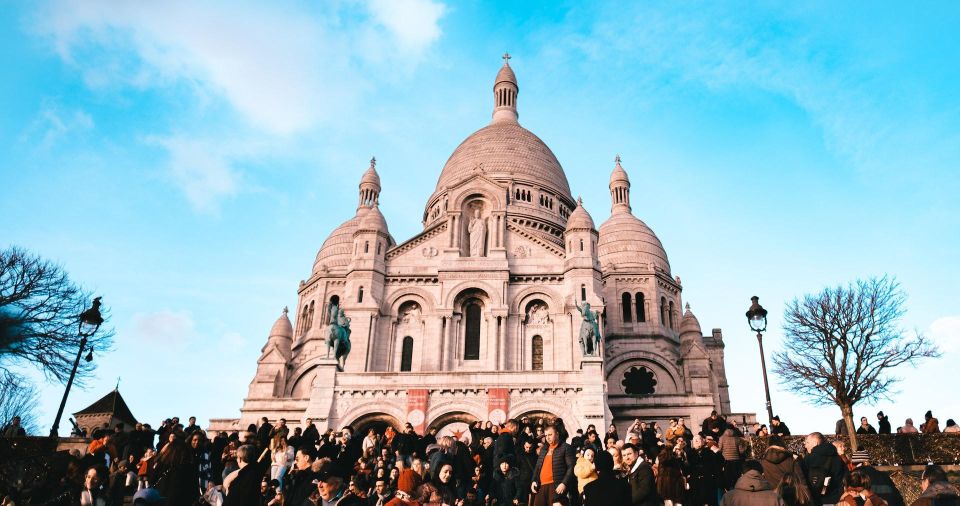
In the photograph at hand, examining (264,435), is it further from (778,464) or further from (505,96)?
(505,96)

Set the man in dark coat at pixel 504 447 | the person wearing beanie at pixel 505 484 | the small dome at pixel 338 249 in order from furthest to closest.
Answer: the small dome at pixel 338 249, the man in dark coat at pixel 504 447, the person wearing beanie at pixel 505 484

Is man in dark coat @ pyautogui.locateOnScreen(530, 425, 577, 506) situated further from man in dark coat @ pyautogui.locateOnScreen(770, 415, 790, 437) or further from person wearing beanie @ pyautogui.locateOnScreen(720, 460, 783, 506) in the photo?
man in dark coat @ pyautogui.locateOnScreen(770, 415, 790, 437)

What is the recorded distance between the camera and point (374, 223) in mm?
37094

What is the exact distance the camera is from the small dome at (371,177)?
→ 50000mm

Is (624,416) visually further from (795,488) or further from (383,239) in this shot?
(795,488)

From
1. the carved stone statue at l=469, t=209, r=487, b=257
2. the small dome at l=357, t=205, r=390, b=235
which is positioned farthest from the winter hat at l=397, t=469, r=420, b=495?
the small dome at l=357, t=205, r=390, b=235

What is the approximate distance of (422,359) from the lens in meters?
33.8

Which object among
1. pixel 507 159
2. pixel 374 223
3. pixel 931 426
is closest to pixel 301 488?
pixel 931 426

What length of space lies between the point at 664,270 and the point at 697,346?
647 cm

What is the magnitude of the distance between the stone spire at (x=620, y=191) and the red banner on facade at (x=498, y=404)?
24.0 meters

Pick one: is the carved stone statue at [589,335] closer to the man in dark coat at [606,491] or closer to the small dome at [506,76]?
the man in dark coat at [606,491]

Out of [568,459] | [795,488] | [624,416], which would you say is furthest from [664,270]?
[795,488]

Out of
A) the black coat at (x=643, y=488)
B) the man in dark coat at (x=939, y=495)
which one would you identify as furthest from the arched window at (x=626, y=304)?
the man in dark coat at (x=939, y=495)

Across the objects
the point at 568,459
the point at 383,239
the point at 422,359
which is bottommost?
the point at 568,459
